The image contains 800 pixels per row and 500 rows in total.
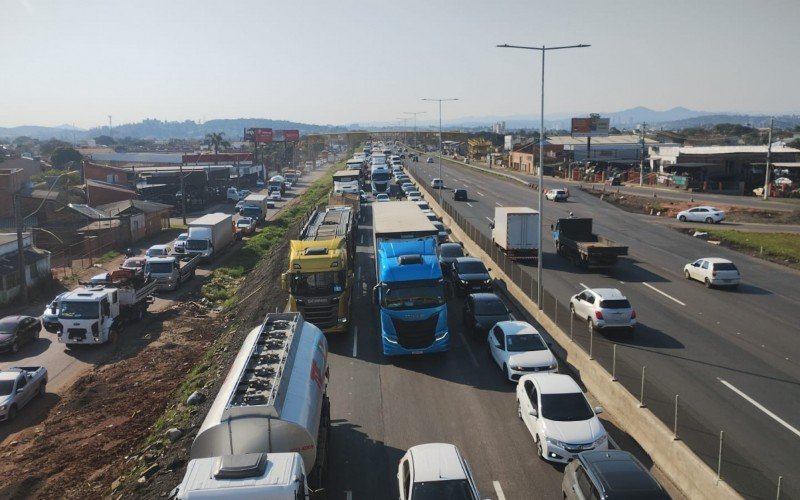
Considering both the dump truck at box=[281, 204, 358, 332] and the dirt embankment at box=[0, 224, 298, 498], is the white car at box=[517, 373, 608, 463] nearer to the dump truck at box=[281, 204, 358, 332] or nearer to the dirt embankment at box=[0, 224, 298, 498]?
the dirt embankment at box=[0, 224, 298, 498]

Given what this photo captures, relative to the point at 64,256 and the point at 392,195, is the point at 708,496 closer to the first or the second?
the point at 64,256

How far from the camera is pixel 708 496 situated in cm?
1224

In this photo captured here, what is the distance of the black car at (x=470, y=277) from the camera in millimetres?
29781

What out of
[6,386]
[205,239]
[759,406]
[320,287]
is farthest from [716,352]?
[205,239]

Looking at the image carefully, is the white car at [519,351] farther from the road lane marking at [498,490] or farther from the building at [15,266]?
the building at [15,266]

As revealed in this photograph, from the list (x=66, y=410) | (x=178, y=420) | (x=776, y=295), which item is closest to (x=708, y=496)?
(x=178, y=420)

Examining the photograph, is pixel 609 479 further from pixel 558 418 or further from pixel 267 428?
pixel 267 428

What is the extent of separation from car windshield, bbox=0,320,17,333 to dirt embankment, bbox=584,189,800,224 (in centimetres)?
5032

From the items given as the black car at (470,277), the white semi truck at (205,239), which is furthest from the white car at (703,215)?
the white semi truck at (205,239)

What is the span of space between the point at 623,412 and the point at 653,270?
2070 cm

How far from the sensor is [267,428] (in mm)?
11180

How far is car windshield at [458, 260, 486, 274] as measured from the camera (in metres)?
30.5

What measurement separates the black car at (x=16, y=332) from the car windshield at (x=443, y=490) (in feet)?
75.2

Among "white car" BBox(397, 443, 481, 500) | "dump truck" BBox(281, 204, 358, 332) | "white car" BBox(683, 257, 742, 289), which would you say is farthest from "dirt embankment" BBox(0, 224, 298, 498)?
"white car" BBox(683, 257, 742, 289)
